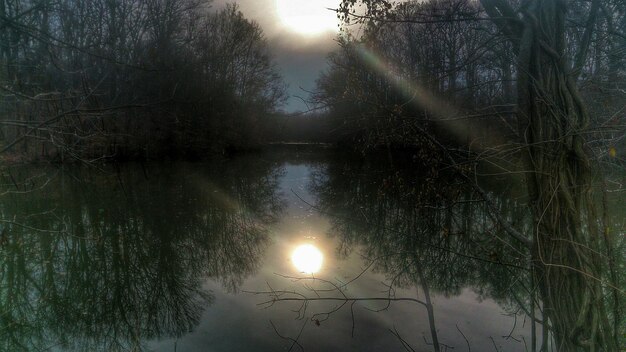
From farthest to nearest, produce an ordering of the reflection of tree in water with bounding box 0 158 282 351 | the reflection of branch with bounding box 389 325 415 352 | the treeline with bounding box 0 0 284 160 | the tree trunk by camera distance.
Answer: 1. the treeline with bounding box 0 0 284 160
2. the reflection of tree in water with bounding box 0 158 282 351
3. the reflection of branch with bounding box 389 325 415 352
4. the tree trunk

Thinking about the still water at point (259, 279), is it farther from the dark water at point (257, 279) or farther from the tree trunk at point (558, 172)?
the tree trunk at point (558, 172)

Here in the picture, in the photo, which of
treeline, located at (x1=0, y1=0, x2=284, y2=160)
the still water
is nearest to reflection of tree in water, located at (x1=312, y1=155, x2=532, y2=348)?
the still water

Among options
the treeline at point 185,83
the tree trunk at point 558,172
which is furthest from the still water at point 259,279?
the treeline at point 185,83

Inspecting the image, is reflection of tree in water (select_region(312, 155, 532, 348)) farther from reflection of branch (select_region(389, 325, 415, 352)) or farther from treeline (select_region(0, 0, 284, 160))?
treeline (select_region(0, 0, 284, 160))

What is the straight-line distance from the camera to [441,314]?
5211mm

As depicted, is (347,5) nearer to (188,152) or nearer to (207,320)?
(207,320)

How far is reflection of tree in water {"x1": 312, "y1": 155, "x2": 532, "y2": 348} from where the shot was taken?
14.3 ft

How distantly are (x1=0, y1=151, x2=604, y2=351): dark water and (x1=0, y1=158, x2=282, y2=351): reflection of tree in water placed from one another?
0.03m

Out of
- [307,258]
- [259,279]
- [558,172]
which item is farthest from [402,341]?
[307,258]

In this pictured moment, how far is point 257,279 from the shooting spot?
21.3ft

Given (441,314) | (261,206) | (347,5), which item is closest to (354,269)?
(441,314)

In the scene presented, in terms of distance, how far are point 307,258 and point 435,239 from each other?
2627mm

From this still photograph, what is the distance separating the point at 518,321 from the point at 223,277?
4.18 metres

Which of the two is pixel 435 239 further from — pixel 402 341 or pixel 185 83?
pixel 185 83
